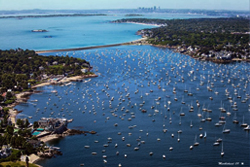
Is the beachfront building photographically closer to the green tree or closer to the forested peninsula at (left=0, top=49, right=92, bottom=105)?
the green tree

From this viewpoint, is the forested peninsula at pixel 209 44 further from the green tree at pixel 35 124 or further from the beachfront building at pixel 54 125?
the green tree at pixel 35 124

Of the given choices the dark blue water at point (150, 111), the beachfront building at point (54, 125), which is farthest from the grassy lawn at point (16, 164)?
the beachfront building at point (54, 125)

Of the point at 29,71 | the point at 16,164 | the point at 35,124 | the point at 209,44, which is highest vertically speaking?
the point at 209,44

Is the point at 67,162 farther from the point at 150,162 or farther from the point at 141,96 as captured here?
the point at 141,96

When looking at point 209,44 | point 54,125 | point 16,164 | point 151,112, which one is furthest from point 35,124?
point 209,44

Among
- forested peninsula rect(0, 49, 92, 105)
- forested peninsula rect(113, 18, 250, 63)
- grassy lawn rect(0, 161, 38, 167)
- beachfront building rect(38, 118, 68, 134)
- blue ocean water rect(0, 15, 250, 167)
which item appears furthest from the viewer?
forested peninsula rect(113, 18, 250, 63)

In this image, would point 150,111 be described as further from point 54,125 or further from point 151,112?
point 54,125

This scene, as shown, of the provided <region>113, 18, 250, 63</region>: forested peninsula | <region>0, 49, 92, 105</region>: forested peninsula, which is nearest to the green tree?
<region>0, 49, 92, 105</region>: forested peninsula

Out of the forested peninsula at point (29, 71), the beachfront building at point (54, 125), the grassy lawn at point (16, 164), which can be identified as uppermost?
the forested peninsula at point (29, 71)
